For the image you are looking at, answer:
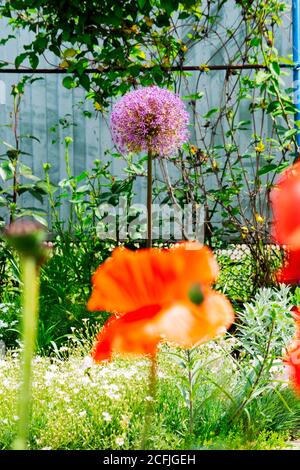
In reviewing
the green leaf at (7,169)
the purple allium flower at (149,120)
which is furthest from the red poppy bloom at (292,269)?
the green leaf at (7,169)

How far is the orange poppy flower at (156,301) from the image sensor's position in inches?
11.6

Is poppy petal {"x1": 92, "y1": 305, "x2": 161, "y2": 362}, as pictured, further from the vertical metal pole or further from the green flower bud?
the vertical metal pole

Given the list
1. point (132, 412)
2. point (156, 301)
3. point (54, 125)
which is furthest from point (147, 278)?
point (54, 125)

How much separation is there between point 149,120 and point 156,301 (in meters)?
2.09

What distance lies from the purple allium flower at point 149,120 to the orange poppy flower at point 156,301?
6.72 ft

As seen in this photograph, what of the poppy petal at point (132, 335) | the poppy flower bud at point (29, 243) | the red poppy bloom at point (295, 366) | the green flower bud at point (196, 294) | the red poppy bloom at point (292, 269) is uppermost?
the poppy flower bud at point (29, 243)

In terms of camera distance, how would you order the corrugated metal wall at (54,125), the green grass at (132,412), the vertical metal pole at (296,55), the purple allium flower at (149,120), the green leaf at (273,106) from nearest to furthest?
1. the green grass at (132,412)
2. the purple allium flower at (149,120)
3. the green leaf at (273,106)
4. the vertical metal pole at (296,55)
5. the corrugated metal wall at (54,125)

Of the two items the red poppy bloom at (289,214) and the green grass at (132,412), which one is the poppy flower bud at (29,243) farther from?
the green grass at (132,412)

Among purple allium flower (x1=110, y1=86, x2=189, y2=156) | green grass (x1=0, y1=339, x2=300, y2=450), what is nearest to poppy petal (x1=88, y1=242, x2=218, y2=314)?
green grass (x1=0, y1=339, x2=300, y2=450)

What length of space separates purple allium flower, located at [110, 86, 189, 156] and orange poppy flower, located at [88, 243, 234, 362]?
2047 mm

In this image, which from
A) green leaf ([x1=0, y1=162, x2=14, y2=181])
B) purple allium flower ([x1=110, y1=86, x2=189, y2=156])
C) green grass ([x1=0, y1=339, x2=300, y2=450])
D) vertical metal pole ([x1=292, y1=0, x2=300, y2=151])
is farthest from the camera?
green leaf ([x1=0, y1=162, x2=14, y2=181])

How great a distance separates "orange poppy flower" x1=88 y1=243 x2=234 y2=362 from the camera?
0.30 m
